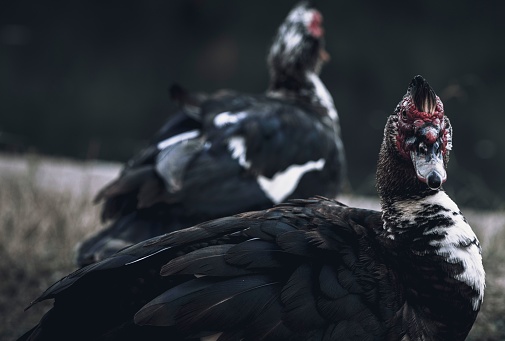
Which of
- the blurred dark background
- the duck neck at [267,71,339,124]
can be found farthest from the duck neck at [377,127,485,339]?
the blurred dark background

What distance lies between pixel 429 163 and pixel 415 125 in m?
0.14

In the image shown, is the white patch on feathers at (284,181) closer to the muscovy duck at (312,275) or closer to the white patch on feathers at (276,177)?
the white patch on feathers at (276,177)

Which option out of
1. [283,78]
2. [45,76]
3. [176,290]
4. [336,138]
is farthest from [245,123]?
[45,76]

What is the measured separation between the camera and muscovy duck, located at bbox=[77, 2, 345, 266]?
3291 millimetres

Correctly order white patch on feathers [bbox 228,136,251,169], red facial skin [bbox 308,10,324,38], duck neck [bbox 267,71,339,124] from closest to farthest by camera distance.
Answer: white patch on feathers [bbox 228,136,251,169], duck neck [bbox 267,71,339,124], red facial skin [bbox 308,10,324,38]

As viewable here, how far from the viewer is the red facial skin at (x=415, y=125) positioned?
2.34m

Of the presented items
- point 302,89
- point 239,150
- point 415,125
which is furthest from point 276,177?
point 415,125

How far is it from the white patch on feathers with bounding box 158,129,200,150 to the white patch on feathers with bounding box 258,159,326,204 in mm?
376

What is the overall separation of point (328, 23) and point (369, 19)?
0.39 m

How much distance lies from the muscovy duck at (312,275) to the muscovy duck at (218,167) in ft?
2.86

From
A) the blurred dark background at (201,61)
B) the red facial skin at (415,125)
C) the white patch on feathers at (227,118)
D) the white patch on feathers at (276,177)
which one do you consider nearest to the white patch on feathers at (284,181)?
the white patch on feathers at (276,177)

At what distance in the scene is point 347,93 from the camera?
7.62m

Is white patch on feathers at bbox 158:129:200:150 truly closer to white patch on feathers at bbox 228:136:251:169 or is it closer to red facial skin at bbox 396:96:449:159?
white patch on feathers at bbox 228:136:251:169

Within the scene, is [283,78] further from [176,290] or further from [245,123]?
[176,290]
